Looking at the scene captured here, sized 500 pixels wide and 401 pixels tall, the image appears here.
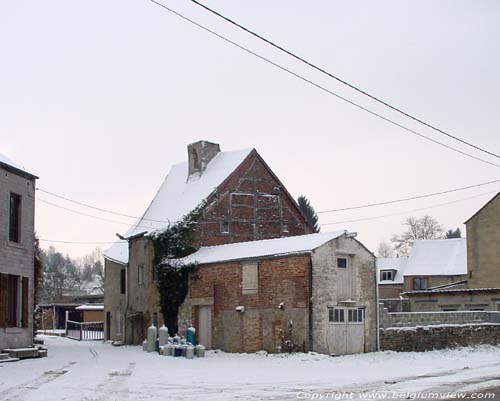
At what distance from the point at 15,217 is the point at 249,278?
10128 mm

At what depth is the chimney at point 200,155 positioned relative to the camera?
45094 mm

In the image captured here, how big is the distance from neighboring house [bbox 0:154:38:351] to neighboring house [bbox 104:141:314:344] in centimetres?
1027

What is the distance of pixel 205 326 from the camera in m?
36.0

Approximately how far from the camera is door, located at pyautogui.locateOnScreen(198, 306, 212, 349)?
35.5 meters

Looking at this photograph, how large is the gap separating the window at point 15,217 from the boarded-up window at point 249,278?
9.66 meters

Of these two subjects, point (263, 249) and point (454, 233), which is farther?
point (454, 233)

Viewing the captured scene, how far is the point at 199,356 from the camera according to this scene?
3192 cm

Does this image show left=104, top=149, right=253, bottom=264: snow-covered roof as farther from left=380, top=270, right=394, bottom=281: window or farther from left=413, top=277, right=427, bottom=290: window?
left=380, top=270, right=394, bottom=281: window

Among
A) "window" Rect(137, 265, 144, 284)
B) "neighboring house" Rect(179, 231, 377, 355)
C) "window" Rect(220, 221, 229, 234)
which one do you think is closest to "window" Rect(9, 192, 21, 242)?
"neighboring house" Rect(179, 231, 377, 355)

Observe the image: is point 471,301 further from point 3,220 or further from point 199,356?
point 3,220

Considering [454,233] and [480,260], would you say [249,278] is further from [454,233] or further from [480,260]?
[454,233]

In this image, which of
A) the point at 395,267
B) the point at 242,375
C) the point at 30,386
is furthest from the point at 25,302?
the point at 395,267

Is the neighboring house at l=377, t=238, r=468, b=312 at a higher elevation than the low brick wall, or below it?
higher

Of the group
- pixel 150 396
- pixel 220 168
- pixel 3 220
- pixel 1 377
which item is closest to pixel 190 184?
pixel 220 168
